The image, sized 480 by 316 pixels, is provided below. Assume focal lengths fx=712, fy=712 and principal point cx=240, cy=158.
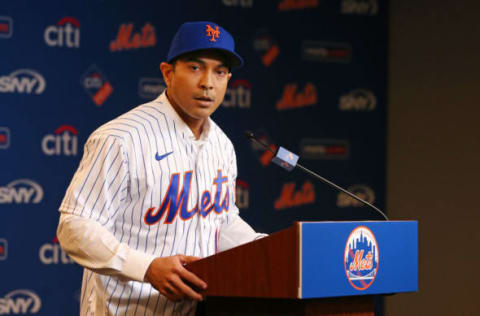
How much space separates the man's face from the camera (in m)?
2.26

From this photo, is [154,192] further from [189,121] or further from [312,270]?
[312,270]

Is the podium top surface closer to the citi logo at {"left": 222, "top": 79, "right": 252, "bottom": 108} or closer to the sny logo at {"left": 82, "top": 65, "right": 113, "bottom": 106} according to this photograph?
the sny logo at {"left": 82, "top": 65, "right": 113, "bottom": 106}

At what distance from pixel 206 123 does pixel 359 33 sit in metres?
3.21

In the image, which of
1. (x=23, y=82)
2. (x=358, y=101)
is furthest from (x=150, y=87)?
(x=358, y=101)

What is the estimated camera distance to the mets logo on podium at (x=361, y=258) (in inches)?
71.0

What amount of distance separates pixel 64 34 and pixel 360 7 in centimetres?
222

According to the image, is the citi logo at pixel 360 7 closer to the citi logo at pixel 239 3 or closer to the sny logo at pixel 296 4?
the sny logo at pixel 296 4

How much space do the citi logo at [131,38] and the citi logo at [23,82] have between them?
52 cm

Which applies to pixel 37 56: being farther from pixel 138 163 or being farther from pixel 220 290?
pixel 220 290

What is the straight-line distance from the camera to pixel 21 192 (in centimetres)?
446

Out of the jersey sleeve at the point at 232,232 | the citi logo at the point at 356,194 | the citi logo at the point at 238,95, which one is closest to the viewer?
the jersey sleeve at the point at 232,232

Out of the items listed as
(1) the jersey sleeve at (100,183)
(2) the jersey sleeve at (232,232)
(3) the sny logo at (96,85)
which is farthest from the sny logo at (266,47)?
(1) the jersey sleeve at (100,183)

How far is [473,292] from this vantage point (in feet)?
16.3

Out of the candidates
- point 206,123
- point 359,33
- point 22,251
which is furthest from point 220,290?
point 359,33
